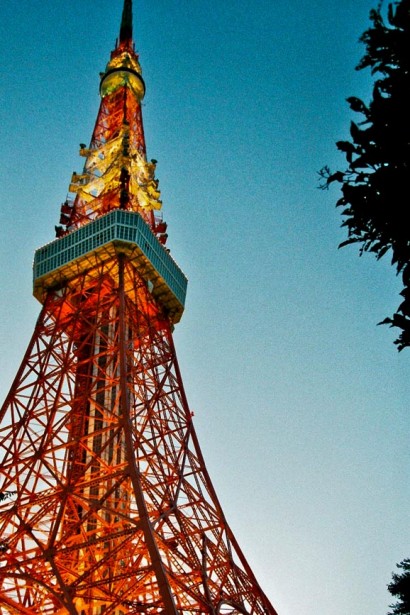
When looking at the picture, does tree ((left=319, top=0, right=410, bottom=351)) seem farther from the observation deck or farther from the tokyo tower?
the observation deck

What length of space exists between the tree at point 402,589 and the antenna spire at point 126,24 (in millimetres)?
36829

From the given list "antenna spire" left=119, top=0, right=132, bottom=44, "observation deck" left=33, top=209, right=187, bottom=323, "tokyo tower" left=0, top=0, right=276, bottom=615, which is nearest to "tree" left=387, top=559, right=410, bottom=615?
"tokyo tower" left=0, top=0, right=276, bottom=615

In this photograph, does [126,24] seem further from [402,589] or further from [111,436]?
[402,589]

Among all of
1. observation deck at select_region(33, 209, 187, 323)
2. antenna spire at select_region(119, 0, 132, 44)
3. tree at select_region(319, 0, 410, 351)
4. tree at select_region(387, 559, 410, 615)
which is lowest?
tree at select_region(387, 559, 410, 615)

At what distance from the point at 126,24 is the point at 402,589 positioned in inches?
1553

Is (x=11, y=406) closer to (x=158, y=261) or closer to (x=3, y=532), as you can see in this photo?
(x=3, y=532)

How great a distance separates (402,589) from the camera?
1334 cm

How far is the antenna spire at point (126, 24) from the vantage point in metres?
43.1

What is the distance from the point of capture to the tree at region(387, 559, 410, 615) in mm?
13250

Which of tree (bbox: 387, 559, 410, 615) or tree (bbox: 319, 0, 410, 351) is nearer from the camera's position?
tree (bbox: 319, 0, 410, 351)

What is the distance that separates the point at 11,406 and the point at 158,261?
28.6 feet

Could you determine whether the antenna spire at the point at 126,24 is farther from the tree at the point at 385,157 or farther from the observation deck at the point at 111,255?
the tree at the point at 385,157

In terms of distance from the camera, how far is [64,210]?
3180 centimetres

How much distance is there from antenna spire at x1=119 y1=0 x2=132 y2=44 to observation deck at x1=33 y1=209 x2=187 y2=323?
62.3 ft
